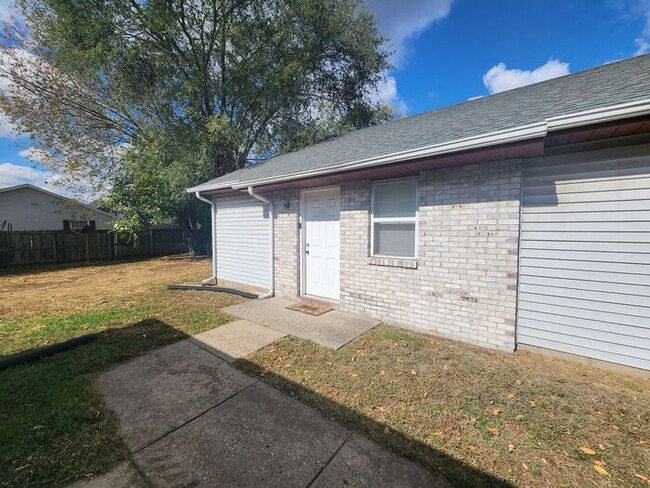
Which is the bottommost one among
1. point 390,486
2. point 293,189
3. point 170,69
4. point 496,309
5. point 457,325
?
point 390,486

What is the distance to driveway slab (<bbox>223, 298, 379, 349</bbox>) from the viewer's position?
4.39 metres

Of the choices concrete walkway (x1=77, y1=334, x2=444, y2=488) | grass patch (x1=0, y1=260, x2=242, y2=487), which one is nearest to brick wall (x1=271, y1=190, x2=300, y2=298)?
grass patch (x1=0, y1=260, x2=242, y2=487)

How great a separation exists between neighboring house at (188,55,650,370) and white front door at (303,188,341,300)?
0.33 metres

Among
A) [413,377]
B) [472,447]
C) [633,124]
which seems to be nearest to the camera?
[472,447]

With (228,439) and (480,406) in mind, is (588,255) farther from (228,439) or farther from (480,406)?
(228,439)

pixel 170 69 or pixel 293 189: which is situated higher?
pixel 170 69

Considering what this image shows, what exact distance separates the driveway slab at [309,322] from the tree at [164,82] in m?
8.01

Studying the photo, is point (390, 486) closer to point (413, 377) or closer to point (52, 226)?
point (413, 377)

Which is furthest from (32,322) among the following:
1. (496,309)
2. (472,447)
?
(496,309)

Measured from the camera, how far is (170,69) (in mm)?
12180

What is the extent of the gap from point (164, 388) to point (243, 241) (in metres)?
4.96

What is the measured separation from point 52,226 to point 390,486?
24876mm

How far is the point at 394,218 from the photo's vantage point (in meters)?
4.93

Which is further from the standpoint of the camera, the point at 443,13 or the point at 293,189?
the point at 443,13
